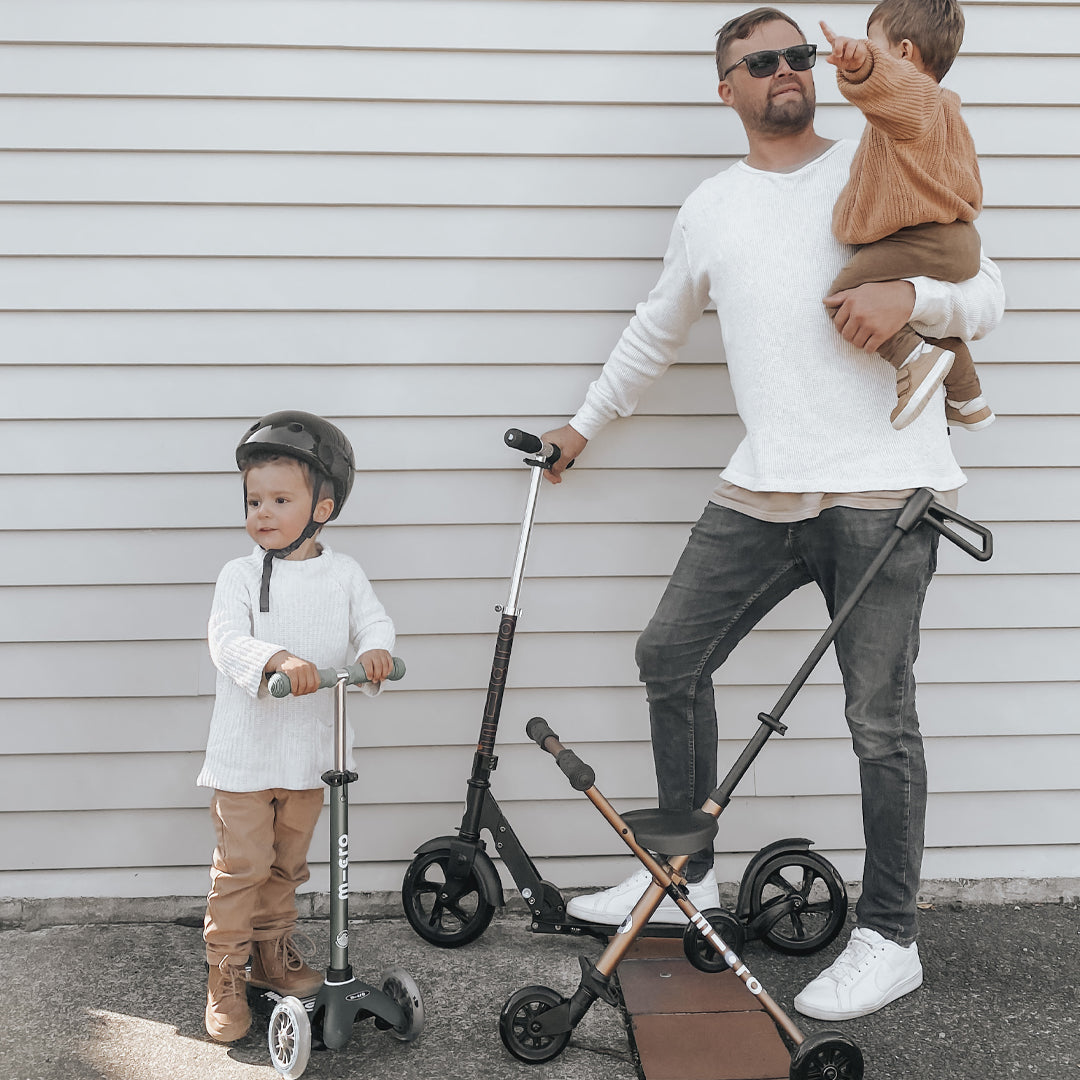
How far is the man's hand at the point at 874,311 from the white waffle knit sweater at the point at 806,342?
7 cm

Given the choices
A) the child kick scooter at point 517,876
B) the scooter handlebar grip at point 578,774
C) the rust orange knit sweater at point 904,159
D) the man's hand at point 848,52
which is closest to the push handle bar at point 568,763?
the scooter handlebar grip at point 578,774

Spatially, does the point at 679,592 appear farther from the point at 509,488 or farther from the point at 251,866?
the point at 251,866

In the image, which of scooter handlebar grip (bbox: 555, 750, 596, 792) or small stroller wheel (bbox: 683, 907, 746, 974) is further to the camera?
small stroller wheel (bbox: 683, 907, 746, 974)

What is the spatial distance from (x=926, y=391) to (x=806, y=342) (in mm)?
307

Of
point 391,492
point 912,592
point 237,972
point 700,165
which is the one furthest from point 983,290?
point 237,972

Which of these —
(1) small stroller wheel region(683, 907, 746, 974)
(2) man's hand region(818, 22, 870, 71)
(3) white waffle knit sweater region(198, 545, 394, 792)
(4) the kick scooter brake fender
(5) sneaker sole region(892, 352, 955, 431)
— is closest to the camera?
(2) man's hand region(818, 22, 870, 71)

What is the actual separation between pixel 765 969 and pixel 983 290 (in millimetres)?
1705

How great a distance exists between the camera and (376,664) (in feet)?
7.51

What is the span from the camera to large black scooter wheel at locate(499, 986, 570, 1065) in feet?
7.40

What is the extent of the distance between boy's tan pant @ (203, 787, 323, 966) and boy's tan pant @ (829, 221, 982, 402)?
1612 mm

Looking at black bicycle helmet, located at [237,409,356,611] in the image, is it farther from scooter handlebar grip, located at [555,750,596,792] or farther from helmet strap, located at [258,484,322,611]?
scooter handlebar grip, located at [555,750,596,792]

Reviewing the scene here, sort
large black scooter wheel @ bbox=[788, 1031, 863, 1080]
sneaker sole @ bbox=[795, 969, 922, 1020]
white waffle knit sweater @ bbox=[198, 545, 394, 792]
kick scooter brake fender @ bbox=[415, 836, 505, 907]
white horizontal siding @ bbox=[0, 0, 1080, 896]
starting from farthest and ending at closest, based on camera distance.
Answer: white horizontal siding @ bbox=[0, 0, 1080, 896] → kick scooter brake fender @ bbox=[415, 836, 505, 907] → sneaker sole @ bbox=[795, 969, 922, 1020] → white waffle knit sweater @ bbox=[198, 545, 394, 792] → large black scooter wheel @ bbox=[788, 1031, 863, 1080]

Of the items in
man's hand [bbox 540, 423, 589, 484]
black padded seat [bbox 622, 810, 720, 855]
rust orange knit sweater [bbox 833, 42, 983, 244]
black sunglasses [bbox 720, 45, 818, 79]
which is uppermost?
black sunglasses [bbox 720, 45, 818, 79]

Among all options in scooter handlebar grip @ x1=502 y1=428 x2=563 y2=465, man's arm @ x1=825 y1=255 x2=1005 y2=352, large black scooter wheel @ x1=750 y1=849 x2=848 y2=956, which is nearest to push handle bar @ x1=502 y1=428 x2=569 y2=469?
scooter handlebar grip @ x1=502 y1=428 x2=563 y2=465
